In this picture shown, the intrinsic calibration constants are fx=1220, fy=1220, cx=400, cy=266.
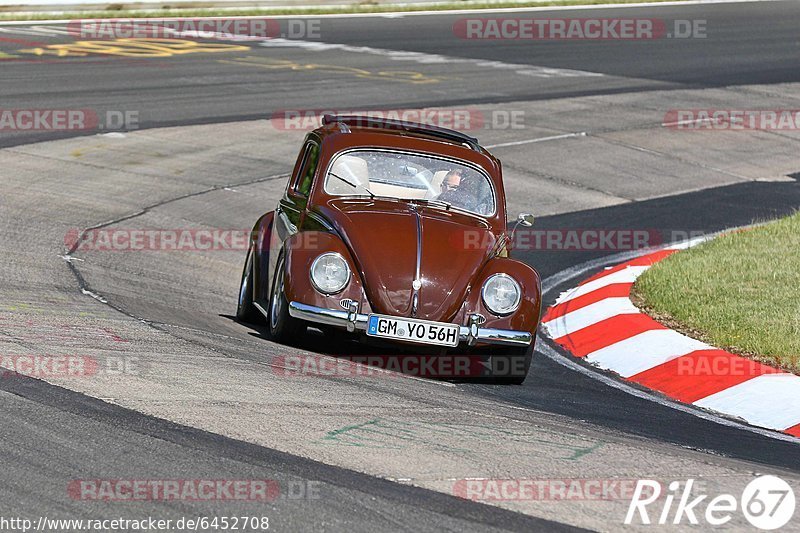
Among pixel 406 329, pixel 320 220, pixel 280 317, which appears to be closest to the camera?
pixel 406 329

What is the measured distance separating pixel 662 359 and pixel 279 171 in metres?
7.39

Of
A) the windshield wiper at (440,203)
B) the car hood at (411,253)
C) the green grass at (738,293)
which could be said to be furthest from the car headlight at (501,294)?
the green grass at (738,293)

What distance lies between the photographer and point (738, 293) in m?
9.65

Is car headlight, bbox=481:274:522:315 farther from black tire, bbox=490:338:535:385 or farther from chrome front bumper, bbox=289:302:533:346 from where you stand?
black tire, bbox=490:338:535:385

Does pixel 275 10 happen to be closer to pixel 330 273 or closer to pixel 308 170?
pixel 308 170

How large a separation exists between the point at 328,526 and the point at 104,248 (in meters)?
6.83

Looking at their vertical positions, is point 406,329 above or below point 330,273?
below

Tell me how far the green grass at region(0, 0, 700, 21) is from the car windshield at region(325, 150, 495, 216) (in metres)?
20.0

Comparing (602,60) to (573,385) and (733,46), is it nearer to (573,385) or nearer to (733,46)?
(733,46)

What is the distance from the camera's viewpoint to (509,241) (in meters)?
8.77

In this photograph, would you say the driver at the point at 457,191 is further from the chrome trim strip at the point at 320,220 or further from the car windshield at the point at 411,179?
the chrome trim strip at the point at 320,220

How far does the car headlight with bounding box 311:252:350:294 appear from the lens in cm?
762

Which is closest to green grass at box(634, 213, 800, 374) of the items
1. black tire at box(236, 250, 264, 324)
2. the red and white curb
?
the red and white curb

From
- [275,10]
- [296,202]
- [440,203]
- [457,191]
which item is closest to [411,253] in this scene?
[440,203]
